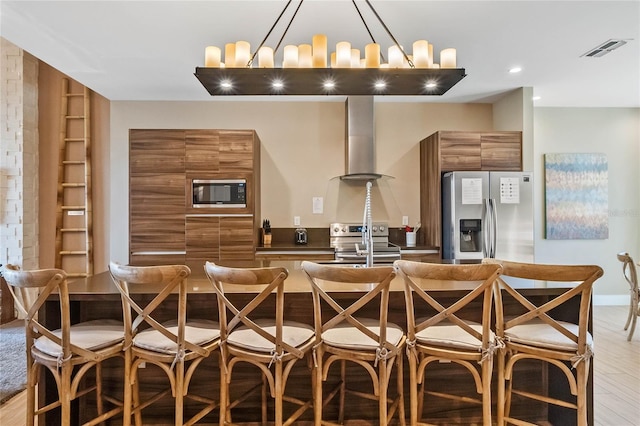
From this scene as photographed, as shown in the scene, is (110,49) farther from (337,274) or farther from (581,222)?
(581,222)

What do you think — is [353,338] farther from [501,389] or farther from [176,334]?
[176,334]

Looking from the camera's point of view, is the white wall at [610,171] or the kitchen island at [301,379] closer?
the kitchen island at [301,379]

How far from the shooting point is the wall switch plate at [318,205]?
461cm

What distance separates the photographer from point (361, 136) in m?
4.37

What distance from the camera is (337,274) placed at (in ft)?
5.00

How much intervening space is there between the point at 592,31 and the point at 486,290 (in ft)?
8.63

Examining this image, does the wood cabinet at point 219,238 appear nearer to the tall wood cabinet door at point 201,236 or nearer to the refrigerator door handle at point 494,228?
the tall wood cabinet door at point 201,236

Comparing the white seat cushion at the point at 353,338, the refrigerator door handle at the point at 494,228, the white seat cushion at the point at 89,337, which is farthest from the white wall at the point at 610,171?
the white seat cushion at the point at 89,337

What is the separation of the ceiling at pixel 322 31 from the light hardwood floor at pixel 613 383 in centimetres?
274

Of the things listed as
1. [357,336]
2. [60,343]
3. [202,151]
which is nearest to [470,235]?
[357,336]

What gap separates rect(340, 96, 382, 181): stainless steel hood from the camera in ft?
14.3

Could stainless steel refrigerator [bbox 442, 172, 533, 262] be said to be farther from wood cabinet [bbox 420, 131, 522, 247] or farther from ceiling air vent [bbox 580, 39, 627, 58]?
ceiling air vent [bbox 580, 39, 627, 58]

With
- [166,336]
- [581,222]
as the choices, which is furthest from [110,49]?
[581,222]

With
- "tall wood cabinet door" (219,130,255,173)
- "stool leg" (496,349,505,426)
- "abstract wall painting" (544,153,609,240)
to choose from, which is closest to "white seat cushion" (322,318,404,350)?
"stool leg" (496,349,505,426)
